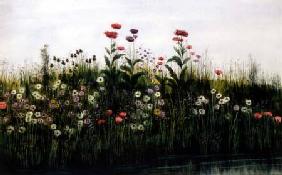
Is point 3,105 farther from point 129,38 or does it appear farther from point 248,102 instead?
point 248,102

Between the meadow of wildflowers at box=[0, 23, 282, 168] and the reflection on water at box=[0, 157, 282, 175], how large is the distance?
3.3 inches

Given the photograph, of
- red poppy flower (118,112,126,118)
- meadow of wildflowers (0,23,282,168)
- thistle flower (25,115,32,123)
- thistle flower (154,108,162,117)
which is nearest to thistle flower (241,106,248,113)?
meadow of wildflowers (0,23,282,168)

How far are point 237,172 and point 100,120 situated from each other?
0.90 meters

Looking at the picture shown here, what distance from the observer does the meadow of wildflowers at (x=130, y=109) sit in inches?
150

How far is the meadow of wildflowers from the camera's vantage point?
3.80 metres

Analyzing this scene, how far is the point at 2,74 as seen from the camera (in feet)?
12.6

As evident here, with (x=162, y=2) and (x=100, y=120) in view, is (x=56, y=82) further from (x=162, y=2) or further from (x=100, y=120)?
(x=162, y=2)

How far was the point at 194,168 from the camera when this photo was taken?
3.78 meters

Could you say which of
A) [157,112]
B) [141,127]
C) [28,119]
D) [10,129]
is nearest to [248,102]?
[157,112]


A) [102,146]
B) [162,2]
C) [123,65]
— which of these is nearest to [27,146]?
[102,146]

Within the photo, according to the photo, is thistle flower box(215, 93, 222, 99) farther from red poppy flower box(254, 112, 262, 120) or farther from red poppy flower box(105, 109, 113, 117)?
red poppy flower box(105, 109, 113, 117)

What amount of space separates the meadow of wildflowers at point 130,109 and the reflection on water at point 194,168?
0.27ft

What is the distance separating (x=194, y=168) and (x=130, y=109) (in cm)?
58

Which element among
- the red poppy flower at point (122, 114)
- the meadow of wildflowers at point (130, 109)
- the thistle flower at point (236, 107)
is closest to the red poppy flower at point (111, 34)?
the meadow of wildflowers at point (130, 109)
